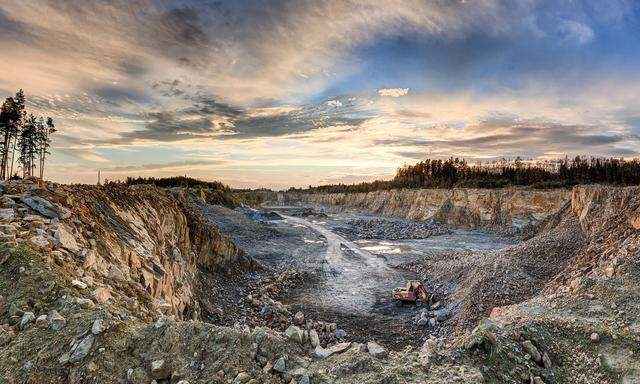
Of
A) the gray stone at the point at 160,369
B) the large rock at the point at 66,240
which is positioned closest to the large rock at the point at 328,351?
the gray stone at the point at 160,369

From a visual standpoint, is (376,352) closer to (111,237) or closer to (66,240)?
(66,240)

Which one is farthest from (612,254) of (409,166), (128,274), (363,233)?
(409,166)

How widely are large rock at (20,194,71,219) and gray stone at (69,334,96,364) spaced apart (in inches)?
200

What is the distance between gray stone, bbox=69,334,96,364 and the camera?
5379mm

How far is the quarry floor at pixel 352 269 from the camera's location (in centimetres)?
1588

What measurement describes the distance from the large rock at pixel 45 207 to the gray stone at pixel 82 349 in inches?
200

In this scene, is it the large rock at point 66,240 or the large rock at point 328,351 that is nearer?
the large rock at point 328,351

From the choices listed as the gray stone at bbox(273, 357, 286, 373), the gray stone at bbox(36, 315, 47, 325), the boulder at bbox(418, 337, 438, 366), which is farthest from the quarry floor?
the gray stone at bbox(36, 315, 47, 325)

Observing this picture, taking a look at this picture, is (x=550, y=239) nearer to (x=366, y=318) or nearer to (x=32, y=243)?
(x=366, y=318)

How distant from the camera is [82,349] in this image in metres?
5.48

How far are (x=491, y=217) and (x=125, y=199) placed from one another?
5896 cm

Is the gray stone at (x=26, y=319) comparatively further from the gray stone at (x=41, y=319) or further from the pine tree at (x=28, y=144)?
the pine tree at (x=28, y=144)

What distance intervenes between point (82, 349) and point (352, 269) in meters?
24.0

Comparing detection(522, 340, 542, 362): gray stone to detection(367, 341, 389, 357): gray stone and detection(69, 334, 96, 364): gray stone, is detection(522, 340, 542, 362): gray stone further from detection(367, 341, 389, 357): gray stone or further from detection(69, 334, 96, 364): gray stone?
detection(69, 334, 96, 364): gray stone
